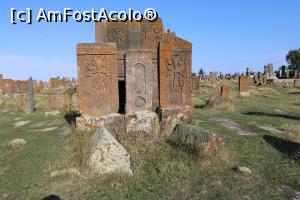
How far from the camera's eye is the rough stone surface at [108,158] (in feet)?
13.8

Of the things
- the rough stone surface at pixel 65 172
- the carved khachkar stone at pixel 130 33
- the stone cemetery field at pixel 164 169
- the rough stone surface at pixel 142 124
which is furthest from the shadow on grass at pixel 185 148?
the carved khachkar stone at pixel 130 33

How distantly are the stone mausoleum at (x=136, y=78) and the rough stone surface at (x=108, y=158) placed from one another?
1898mm

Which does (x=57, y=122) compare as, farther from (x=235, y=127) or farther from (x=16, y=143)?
(x=235, y=127)

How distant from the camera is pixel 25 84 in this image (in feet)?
66.1

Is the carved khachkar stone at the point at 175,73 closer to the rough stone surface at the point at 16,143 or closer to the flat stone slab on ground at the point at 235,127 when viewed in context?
the flat stone slab on ground at the point at 235,127

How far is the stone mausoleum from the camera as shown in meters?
6.39

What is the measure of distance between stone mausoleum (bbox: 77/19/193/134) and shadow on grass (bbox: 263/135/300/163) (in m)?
1.88

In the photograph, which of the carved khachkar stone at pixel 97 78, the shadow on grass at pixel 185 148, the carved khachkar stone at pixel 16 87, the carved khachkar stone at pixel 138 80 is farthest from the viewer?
the carved khachkar stone at pixel 16 87

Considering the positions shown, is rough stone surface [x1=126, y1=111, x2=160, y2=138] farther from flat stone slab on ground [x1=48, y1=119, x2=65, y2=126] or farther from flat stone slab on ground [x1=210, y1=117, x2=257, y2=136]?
flat stone slab on ground [x1=48, y1=119, x2=65, y2=126]

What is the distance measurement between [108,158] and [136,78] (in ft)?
8.71

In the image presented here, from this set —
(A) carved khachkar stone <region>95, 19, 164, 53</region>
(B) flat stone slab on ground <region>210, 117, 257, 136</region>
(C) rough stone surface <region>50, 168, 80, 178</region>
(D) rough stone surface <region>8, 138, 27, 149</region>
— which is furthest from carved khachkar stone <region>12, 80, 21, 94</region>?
(C) rough stone surface <region>50, 168, 80, 178</region>

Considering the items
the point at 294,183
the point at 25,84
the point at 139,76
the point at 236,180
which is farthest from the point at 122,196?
the point at 25,84

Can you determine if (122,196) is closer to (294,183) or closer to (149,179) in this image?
(149,179)

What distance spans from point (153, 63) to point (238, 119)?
284 cm
